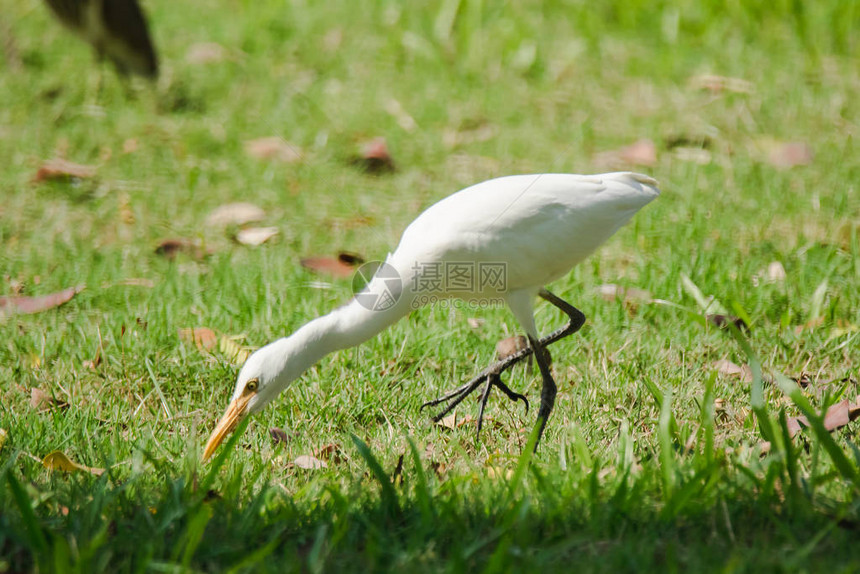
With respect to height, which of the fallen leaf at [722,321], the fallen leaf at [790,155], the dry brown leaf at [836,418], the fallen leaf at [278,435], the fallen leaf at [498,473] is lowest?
the fallen leaf at [278,435]

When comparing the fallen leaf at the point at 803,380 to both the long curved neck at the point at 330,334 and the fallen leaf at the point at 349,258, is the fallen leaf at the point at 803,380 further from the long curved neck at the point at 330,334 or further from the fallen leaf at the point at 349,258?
the fallen leaf at the point at 349,258

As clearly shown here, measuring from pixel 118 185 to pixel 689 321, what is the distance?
122 inches

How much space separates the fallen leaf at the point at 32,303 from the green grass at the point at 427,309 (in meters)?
0.05

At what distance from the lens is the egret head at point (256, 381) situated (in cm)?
284

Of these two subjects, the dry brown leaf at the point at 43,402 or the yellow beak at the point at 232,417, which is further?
the dry brown leaf at the point at 43,402

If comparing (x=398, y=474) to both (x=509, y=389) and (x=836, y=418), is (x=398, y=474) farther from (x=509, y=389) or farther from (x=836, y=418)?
(x=836, y=418)

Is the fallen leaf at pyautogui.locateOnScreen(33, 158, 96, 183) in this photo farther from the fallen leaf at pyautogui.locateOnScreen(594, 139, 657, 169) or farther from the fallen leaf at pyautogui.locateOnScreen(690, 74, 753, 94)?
the fallen leaf at pyautogui.locateOnScreen(690, 74, 753, 94)

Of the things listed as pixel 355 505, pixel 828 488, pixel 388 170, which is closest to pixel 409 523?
pixel 355 505

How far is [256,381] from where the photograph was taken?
9.34 ft

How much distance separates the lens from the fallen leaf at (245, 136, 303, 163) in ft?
17.1

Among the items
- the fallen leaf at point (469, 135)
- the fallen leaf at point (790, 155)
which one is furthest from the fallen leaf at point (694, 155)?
the fallen leaf at point (469, 135)

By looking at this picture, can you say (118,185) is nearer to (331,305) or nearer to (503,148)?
(331,305)

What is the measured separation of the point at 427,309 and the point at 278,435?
3.44ft

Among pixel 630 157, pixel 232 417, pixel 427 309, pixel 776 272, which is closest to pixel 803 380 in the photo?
pixel 776 272
